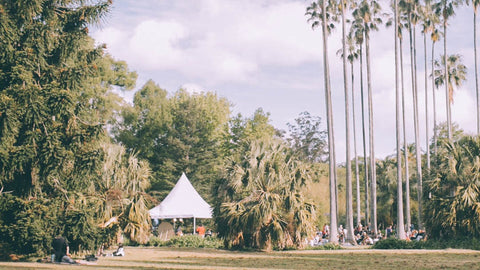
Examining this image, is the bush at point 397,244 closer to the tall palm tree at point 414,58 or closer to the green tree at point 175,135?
the tall palm tree at point 414,58

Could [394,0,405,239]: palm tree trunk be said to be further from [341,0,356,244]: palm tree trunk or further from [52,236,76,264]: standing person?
[52,236,76,264]: standing person

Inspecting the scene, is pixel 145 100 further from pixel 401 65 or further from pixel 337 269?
pixel 337 269

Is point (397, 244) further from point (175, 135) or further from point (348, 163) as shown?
point (175, 135)

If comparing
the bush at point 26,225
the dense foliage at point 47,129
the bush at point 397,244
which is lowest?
the bush at point 397,244

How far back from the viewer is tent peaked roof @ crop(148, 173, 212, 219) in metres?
44.9

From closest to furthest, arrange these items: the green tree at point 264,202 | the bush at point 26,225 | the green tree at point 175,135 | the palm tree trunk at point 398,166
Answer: the bush at point 26,225 → the green tree at point 264,202 → the palm tree trunk at point 398,166 → the green tree at point 175,135

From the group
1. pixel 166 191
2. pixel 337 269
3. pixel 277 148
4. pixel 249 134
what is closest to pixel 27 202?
pixel 337 269

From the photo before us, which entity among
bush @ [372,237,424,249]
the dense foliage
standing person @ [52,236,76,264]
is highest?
the dense foliage

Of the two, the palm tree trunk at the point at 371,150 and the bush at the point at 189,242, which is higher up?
the palm tree trunk at the point at 371,150

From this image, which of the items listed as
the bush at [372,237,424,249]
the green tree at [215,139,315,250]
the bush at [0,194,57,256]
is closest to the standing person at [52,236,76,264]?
the bush at [0,194,57,256]

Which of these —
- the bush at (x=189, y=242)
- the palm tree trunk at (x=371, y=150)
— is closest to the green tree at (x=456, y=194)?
the bush at (x=189, y=242)

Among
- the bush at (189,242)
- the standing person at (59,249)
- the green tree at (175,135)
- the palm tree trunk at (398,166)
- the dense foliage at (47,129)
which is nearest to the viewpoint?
the standing person at (59,249)

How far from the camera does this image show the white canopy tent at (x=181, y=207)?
4494cm

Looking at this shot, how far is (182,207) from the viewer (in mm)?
45469
